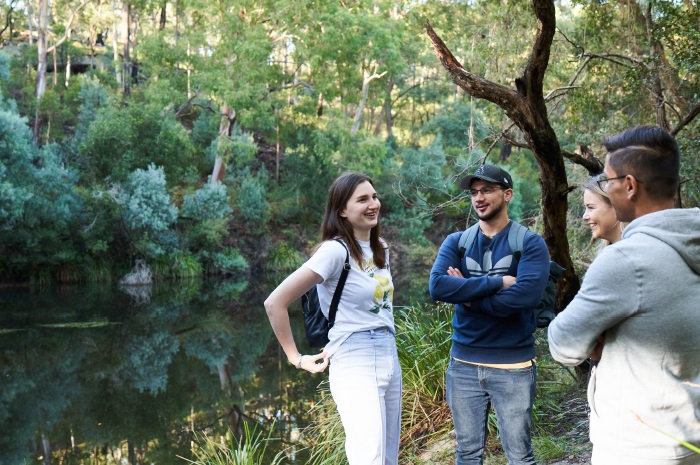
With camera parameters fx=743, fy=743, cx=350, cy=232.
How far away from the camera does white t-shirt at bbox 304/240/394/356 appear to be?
287 cm

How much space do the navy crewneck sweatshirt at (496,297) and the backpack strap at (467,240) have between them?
0.11 ft

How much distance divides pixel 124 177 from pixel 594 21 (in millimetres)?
16749

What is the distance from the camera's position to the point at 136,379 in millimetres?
10938

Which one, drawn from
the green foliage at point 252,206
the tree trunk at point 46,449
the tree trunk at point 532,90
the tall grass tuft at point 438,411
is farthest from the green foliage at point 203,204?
the tree trunk at point 532,90

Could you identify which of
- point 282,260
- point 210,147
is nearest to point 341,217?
point 282,260

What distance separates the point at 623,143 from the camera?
1.84 metres

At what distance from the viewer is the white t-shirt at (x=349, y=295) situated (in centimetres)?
287

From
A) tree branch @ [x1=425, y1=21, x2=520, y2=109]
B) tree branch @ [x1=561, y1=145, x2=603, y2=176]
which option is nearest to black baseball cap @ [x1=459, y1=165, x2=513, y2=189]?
tree branch @ [x1=425, y1=21, x2=520, y2=109]

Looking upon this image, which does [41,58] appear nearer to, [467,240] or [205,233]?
[205,233]

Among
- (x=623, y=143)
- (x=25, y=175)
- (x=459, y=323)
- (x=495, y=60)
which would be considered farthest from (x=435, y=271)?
(x=25, y=175)

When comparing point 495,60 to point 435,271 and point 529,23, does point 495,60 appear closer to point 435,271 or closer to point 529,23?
point 529,23

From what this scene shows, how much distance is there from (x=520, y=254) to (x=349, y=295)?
30.5 inches

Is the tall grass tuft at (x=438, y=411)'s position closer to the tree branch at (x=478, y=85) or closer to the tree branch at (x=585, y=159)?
the tree branch at (x=585, y=159)

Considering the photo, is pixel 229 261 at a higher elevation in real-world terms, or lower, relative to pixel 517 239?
lower
